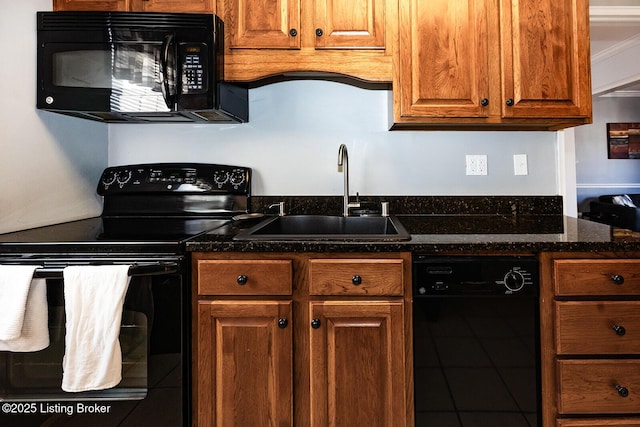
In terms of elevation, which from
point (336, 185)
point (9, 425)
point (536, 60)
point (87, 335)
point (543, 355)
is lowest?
point (9, 425)

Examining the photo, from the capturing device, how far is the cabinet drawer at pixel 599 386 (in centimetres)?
126

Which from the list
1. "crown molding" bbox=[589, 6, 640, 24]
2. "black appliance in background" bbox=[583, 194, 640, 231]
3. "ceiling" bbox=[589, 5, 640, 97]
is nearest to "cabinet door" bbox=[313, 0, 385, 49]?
"crown molding" bbox=[589, 6, 640, 24]

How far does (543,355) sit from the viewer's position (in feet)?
4.21

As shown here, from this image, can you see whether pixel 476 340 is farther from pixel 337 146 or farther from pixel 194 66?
pixel 194 66

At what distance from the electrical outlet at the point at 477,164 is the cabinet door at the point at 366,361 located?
1055mm

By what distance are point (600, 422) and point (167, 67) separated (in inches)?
78.6

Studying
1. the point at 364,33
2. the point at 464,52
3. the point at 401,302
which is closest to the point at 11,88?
the point at 364,33

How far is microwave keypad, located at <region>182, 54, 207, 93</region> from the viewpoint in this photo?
1599mm

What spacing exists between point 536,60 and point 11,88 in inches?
83.6

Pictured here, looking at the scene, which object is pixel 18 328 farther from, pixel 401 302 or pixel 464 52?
pixel 464 52

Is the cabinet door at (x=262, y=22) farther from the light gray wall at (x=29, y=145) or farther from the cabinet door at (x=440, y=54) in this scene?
the light gray wall at (x=29, y=145)

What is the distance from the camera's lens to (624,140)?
6863 mm

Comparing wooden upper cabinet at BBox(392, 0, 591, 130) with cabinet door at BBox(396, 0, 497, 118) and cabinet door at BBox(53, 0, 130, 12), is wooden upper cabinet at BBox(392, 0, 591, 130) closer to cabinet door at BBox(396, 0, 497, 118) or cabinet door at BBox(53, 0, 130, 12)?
cabinet door at BBox(396, 0, 497, 118)

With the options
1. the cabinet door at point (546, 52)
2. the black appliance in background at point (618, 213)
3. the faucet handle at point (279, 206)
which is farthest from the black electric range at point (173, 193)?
the black appliance in background at point (618, 213)
